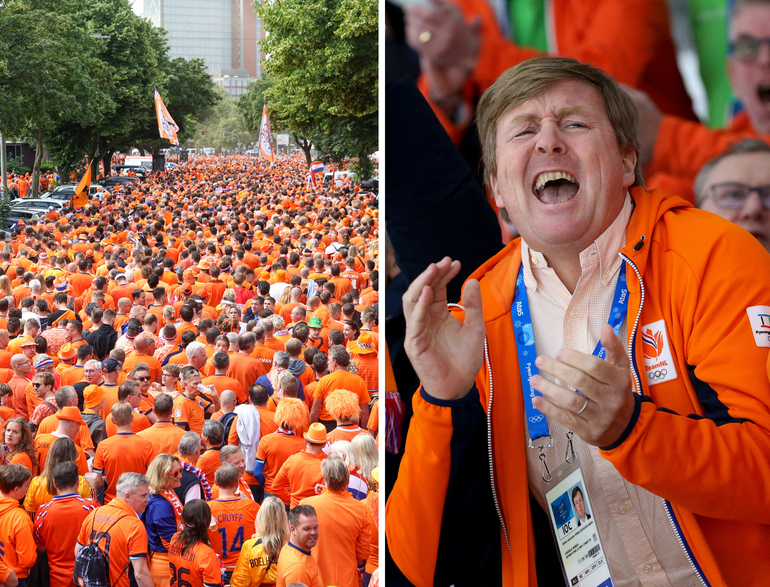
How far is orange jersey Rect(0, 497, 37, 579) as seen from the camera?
14.3ft

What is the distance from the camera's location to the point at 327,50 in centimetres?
1858

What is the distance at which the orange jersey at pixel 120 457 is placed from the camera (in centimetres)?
511

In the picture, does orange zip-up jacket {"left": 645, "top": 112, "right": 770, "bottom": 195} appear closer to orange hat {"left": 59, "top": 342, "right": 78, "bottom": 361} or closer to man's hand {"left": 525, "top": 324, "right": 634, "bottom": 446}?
man's hand {"left": 525, "top": 324, "right": 634, "bottom": 446}

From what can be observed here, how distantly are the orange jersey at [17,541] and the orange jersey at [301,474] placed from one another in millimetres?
1562

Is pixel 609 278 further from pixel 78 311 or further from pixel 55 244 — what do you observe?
pixel 55 244

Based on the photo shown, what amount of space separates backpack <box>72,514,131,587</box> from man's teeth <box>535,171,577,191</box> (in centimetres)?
332

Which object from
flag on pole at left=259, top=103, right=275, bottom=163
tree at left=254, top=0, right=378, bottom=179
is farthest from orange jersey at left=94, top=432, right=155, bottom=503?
flag on pole at left=259, top=103, right=275, bottom=163

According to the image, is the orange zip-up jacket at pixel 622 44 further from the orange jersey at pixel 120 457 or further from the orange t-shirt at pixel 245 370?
the orange t-shirt at pixel 245 370

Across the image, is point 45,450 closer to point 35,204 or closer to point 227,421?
point 227,421

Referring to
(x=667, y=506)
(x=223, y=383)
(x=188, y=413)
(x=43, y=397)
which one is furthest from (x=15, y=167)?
(x=667, y=506)

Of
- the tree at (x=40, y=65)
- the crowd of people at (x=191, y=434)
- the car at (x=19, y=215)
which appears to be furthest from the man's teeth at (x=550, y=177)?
the car at (x=19, y=215)

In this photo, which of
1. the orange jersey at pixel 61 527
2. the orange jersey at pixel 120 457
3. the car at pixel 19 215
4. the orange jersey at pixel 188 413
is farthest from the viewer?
the car at pixel 19 215

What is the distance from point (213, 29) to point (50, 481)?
114 m

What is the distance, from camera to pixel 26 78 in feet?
66.3
